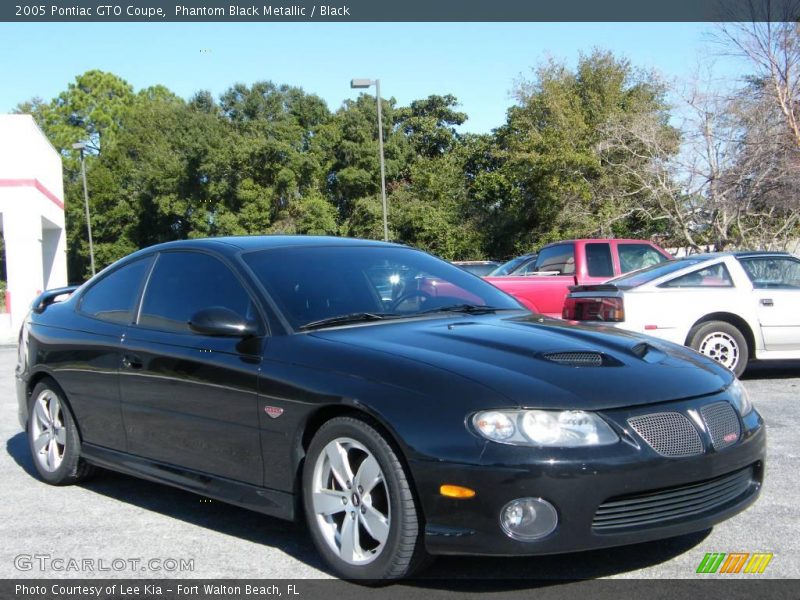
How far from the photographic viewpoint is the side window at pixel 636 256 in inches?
526

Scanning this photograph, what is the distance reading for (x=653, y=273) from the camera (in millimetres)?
9531

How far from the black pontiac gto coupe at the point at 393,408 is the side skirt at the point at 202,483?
0.04 ft

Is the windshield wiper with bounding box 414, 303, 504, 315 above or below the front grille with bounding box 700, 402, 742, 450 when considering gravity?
above

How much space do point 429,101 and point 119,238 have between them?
23.8 meters

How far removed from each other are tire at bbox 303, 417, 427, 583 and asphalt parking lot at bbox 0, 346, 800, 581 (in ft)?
0.87

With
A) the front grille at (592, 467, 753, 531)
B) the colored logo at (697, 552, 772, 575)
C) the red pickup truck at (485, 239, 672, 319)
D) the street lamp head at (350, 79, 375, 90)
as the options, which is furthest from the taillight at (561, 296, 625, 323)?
the street lamp head at (350, 79, 375, 90)

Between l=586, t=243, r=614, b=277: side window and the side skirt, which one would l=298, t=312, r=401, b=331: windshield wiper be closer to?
the side skirt

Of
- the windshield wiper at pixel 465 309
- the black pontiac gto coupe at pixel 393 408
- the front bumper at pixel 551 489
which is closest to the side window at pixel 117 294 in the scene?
the black pontiac gto coupe at pixel 393 408

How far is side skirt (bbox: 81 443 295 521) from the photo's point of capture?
4.02 metres

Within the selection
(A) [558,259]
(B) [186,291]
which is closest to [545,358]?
(B) [186,291]

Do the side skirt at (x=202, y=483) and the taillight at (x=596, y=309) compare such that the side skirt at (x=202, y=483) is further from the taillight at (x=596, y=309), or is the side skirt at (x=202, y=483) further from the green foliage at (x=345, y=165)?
the green foliage at (x=345, y=165)

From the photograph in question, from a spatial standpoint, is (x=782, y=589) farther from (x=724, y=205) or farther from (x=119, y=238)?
(x=119, y=238)

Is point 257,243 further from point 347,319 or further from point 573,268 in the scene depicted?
point 573,268

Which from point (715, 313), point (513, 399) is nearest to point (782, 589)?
point (513, 399)
